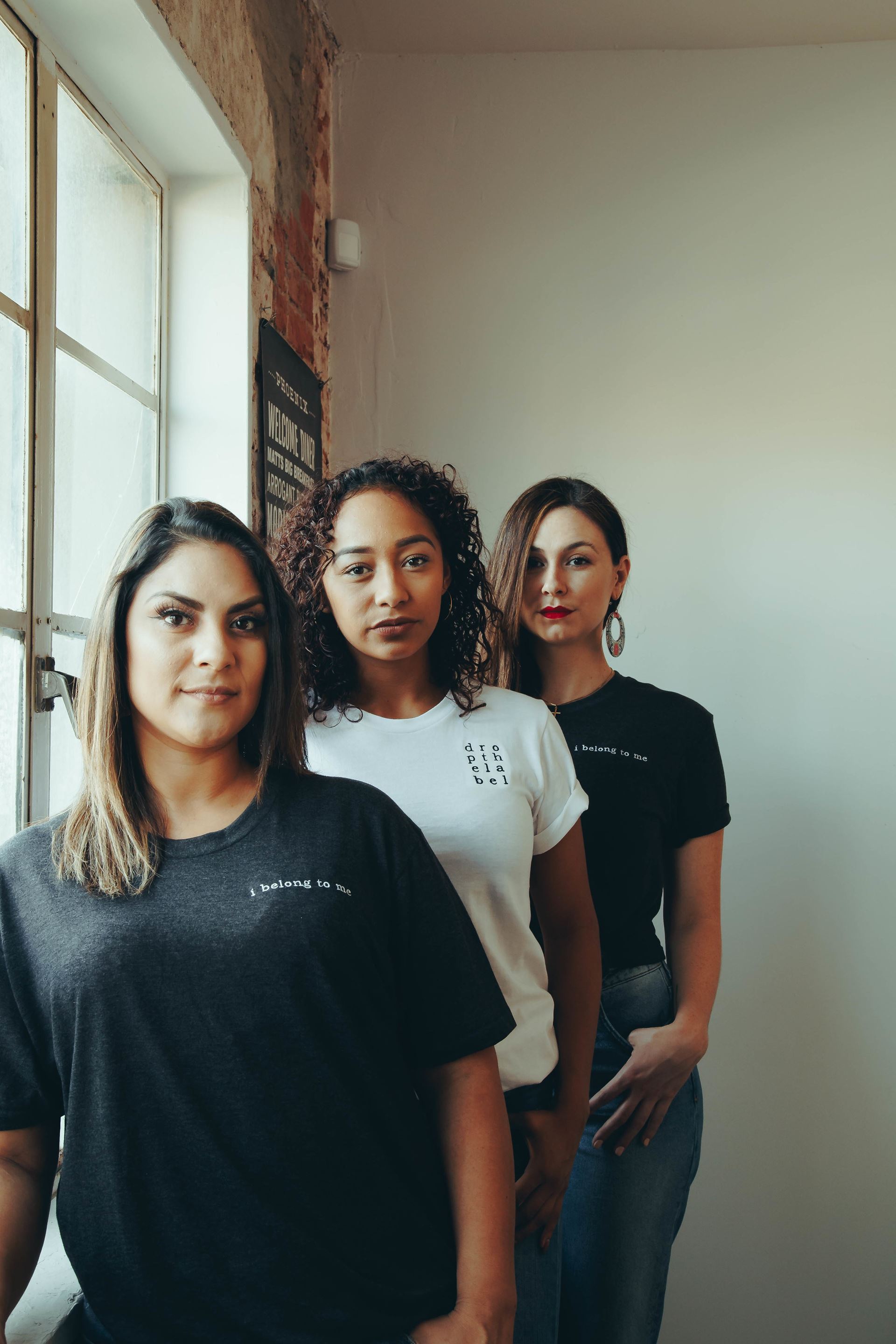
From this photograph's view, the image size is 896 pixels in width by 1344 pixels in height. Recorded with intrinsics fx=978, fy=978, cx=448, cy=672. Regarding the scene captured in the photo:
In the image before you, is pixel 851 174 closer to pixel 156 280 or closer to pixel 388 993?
pixel 156 280

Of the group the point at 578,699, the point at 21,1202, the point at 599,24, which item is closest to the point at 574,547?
the point at 578,699

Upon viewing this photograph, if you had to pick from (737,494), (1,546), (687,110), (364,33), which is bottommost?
(1,546)

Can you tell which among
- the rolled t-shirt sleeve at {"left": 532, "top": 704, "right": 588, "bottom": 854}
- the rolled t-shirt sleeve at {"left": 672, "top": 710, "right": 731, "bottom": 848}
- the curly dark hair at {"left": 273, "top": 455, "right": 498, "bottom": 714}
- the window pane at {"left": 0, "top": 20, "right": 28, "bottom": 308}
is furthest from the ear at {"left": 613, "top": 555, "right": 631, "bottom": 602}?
the window pane at {"left": 0, "top": 20, "right": 28, "bottom": 308}

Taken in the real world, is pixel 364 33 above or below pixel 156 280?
above

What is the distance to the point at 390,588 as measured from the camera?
3.76 ft

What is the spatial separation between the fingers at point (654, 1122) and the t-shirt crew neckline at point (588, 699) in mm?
570

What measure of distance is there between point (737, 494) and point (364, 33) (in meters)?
1.38

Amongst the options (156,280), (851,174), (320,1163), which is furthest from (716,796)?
(851,174)

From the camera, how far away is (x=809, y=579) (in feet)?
7.49

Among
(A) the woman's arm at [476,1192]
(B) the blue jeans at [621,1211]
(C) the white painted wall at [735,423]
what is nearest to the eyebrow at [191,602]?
(A) the woman's arm at [476,1192]

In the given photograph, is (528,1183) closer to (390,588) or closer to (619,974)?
(619,974)

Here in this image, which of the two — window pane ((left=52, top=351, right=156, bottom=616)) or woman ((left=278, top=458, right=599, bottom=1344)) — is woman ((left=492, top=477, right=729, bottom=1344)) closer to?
woman ((left=278, top=458, right=599, bottom=1344))

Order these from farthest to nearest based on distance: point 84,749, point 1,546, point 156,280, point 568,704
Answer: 1. point 156,280
2. point 568,704
3. point 1,546
4. point 84,749

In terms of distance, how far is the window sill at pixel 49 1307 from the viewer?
3.08 feet
